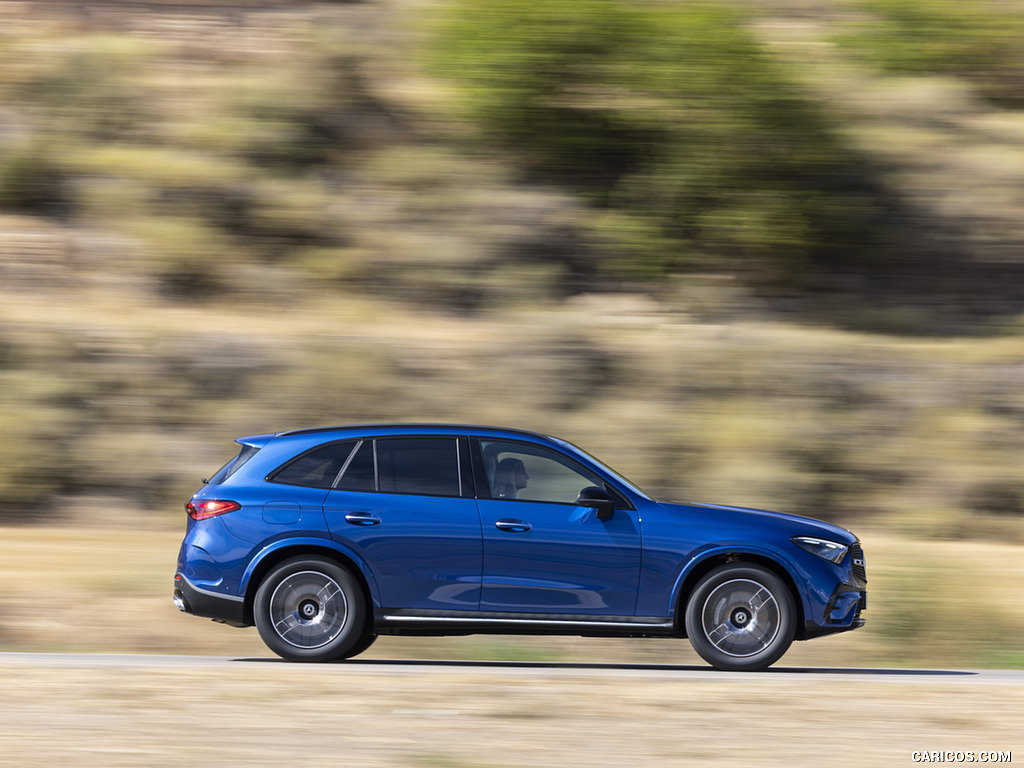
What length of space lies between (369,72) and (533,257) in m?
5.01

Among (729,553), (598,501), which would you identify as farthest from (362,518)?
(729,553)

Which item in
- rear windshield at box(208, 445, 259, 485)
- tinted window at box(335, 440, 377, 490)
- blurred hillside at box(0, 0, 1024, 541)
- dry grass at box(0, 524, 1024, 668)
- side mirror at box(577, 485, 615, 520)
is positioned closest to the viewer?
side mirror at box(577, 485, 615, 520)

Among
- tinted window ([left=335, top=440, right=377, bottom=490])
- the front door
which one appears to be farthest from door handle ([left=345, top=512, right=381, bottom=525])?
the front door

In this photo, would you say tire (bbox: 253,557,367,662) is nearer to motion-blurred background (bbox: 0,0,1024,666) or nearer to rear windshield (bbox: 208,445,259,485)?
rear windshield (bbox: 208,445,259,485)

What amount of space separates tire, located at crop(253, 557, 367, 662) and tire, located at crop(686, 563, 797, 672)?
86.5 inches

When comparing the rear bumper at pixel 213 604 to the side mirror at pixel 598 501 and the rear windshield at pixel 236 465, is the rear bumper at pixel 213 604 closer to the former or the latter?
the rear windshield at pixel 236 465

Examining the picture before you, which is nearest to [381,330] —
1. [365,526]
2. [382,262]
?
[382,262]

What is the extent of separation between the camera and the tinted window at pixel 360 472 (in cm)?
880

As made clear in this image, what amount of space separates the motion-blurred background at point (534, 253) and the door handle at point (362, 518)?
4.57m

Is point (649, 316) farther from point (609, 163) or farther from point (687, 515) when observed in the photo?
point (687, 515)

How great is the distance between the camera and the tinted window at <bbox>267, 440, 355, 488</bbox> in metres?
8.81

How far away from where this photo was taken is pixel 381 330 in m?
17.4

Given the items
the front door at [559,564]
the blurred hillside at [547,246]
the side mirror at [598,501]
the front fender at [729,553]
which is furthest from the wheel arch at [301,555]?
the blurred hillside at [547,246]

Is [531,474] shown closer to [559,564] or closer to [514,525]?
[514,525]
